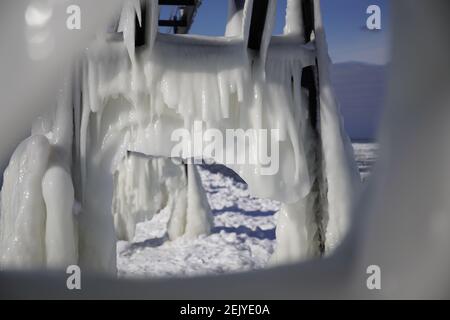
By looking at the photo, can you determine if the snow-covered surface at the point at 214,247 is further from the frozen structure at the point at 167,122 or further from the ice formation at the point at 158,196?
the frozen structure at the point at 167,122

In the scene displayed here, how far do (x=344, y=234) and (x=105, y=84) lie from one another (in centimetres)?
183

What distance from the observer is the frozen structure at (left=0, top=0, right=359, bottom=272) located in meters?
2.56

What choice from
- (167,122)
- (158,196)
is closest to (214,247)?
(158,196)

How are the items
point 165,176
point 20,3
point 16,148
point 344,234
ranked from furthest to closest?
point 165,176, point 344,234, point 16,148, point 20,3

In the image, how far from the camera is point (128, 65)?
279cm

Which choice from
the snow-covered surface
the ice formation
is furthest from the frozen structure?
the ice formation

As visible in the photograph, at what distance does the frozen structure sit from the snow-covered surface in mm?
1174

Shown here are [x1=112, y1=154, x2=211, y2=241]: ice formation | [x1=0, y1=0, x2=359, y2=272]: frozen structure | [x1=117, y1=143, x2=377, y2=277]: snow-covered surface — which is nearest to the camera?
[x1=0, y1=0, x2=359, y2=272]: frozen structure

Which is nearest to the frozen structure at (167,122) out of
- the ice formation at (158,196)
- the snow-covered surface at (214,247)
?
the snow-covered surface at (214,247)

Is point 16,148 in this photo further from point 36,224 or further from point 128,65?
point 128,65

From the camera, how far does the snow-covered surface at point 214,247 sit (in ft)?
19.0

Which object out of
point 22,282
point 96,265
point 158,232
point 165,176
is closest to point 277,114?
point 96,265

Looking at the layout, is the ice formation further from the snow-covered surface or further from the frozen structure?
the frozen structure

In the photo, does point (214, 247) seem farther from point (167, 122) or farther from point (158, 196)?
point (167, 122)
